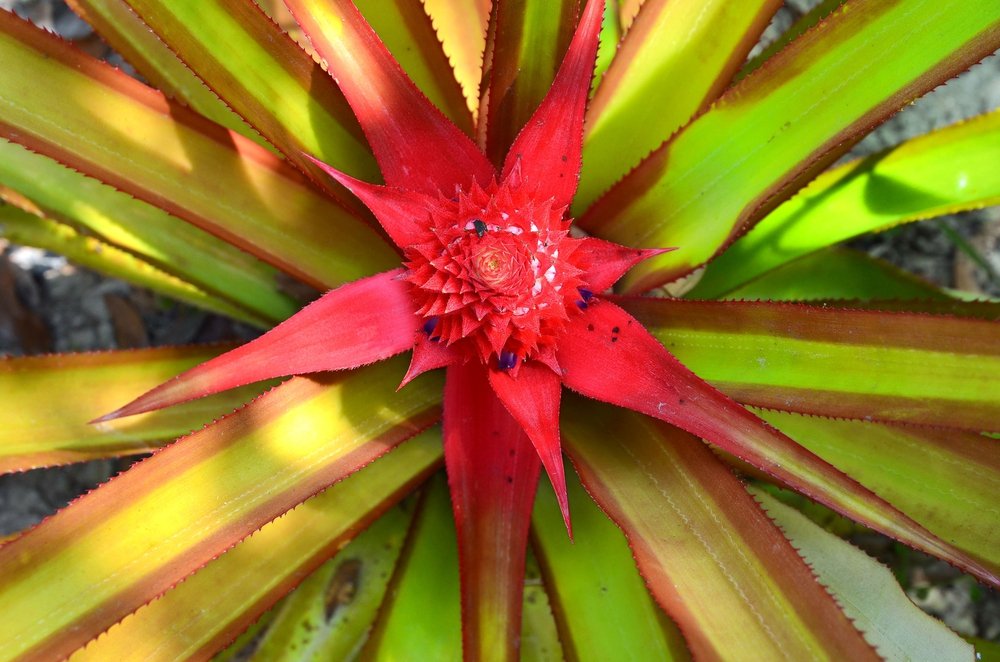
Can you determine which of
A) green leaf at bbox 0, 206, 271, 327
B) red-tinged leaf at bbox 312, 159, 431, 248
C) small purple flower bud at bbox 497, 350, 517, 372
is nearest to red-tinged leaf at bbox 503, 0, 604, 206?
red-tinged leaf at bbox 312, 159, 431, 248

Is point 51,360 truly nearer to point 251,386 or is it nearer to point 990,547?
point 251,386

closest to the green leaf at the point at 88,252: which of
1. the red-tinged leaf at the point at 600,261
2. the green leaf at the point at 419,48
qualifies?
the green leaf at the point at 419,48

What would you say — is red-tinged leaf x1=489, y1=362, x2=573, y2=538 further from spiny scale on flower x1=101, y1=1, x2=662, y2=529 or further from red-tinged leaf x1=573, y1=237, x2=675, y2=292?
red-tinged leaf x1=573, y1=237, x2=675, y2=292

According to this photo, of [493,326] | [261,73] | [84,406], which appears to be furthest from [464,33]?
[84,406]

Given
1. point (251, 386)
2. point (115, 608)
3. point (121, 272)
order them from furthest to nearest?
point (121, 272), point (251, 386), point (115, 608)

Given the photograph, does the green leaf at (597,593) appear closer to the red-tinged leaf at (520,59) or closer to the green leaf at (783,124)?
the green leaf at (783,124)

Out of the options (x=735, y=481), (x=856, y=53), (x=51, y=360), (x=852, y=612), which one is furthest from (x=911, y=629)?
(x=51, y=360)
